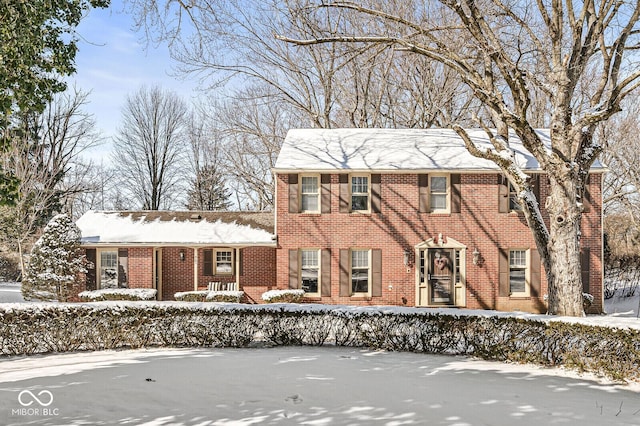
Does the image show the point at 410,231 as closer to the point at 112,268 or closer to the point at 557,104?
the point at 557,104

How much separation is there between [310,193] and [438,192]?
458cm

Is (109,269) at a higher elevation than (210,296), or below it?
higher

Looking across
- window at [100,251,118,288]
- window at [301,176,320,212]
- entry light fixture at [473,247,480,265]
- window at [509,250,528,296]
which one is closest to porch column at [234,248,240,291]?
window at [301,176,320,212]

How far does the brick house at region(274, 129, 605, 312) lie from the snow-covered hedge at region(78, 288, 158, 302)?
4.72 meters

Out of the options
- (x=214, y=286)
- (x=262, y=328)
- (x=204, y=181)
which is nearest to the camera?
(x=262, y=328)

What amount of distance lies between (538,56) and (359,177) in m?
6.94

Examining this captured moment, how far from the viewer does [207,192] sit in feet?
123

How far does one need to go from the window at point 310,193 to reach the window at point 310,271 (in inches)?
61.9

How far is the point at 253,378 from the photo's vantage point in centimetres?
776

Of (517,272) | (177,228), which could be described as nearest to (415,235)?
(517,272)

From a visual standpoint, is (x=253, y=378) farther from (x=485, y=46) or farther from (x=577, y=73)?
(x=577, y=73)

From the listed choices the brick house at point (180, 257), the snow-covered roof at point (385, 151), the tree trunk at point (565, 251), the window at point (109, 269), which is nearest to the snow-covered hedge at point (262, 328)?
the tree trunk at point (565, 251)

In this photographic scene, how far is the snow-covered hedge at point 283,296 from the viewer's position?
16656 mm

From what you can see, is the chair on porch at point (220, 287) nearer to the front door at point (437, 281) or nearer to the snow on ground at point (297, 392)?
the front door at point (437, 281)
